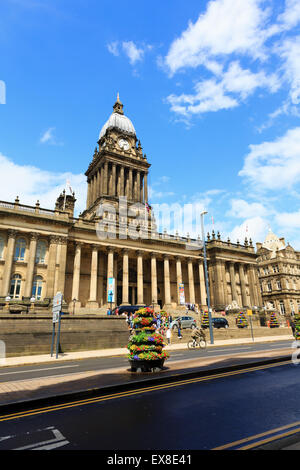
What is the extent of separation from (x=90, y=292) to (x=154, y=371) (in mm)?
33945

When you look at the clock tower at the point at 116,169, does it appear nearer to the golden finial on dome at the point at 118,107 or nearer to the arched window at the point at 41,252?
the golden finial on dome at the point at 118,107

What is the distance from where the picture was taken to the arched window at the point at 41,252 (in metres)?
40.7

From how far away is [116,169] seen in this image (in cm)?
Result: 6631

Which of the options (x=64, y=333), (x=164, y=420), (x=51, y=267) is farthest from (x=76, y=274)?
(x=164, y=420)

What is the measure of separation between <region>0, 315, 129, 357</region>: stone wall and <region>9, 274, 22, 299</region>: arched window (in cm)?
1702

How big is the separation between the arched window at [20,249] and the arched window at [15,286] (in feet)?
8.13

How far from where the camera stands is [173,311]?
45094 mm

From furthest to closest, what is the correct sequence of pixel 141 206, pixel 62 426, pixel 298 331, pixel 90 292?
1. pixel 141 206
2. pixel 90 292
3. pixel 298 331
4. pixel 62 426

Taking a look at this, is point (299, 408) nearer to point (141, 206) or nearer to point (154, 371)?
point (154, 371)

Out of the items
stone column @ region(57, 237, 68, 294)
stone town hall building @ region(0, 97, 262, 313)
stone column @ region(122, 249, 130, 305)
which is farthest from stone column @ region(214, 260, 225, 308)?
stone column @ region(57, 237, 68, 294)

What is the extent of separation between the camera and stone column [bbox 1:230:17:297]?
36344 millimetres
